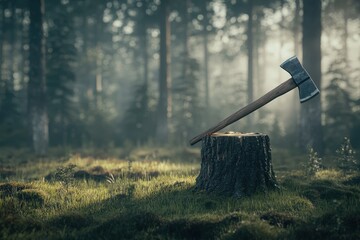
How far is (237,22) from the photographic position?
3034 cm

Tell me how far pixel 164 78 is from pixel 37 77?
7.35 m

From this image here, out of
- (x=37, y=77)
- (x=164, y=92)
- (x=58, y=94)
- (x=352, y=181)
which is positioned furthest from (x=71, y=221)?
(x=58, y=94)

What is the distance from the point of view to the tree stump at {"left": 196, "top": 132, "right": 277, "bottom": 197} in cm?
607

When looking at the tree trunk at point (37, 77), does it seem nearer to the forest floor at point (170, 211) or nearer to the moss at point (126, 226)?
the forest floor at point (170, 211)

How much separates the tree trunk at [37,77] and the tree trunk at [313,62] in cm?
1141

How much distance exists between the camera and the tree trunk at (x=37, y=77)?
15.2 meters

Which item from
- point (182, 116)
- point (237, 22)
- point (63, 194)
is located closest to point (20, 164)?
point (63, 194)

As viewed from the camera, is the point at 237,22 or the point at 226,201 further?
the point at 237,22

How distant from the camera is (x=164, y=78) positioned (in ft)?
65.7

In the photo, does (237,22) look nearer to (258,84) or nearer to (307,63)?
(258,84)

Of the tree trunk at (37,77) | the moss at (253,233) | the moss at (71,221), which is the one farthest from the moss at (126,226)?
the tree trunk at (37,77)

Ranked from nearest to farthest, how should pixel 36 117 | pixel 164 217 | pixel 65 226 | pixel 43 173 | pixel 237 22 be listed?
pixel 65 226 < pixel 164 217 < pixel 43 173 < pixel 36 117 < pixel 237 22

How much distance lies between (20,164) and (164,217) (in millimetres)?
7861

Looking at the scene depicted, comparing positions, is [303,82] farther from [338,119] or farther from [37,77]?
[37,77]
